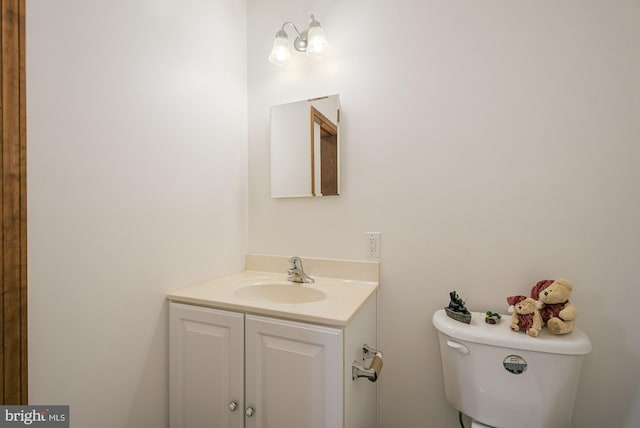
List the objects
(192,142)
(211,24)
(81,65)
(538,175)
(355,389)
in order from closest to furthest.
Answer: (81,65) < (355,389) < (538,175) < (192,142) < (211,24)

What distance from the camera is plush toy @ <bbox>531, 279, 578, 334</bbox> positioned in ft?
2.97

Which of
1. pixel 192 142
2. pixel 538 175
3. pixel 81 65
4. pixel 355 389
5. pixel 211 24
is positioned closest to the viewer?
pixel 81 65

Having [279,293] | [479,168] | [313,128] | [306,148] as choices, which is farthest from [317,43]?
[279,293]

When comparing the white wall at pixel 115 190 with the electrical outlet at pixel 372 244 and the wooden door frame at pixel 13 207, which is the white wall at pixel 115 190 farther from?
the electrical outlet at pixel 372 244

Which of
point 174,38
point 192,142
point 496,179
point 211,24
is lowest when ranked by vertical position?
point 496,179

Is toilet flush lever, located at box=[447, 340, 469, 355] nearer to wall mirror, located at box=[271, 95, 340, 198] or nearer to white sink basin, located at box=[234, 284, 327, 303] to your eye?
white sink basin, located at box=[234, 284, 327, 303]

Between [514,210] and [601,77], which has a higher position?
[601,77]

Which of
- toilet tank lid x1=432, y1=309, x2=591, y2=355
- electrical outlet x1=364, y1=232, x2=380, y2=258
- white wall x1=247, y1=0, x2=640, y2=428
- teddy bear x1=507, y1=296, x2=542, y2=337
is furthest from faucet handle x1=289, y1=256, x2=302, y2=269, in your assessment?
teddy bear x1=507, y1=296, x2=542, y2=337

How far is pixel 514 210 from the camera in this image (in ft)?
3.64

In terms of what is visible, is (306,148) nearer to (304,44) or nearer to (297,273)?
(304,44)

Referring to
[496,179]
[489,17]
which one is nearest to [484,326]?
[496,179]

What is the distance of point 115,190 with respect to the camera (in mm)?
933

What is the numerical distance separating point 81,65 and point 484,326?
163 cm

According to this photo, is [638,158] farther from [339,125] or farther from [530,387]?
[339,125]
